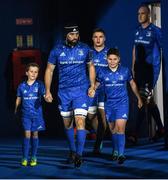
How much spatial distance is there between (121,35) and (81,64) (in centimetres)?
237

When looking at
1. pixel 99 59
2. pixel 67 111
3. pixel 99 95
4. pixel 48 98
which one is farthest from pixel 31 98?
pixel 99 59

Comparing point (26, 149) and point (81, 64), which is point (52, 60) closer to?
point (81, 64)

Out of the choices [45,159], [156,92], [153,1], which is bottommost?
[45,159]

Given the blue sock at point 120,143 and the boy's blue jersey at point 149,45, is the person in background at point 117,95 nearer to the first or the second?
the blue sock at point 120,143

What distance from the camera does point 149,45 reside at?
8.22 m

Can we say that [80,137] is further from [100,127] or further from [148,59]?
[148,59]

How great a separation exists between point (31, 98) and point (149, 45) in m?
2.08

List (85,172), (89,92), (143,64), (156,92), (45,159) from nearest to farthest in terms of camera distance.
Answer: (85,172)
(89,92)
(45,159)
(143,64)
(156,92)

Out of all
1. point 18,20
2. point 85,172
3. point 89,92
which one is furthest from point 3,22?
point 85,172

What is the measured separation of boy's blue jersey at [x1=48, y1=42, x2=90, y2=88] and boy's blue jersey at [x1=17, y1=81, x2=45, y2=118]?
0.34 m

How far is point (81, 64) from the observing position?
6.91m

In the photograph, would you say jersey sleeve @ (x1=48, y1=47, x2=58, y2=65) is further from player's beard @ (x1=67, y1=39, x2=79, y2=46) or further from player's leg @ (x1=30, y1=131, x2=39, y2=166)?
player's leg @ (x1=30, y1=131, x2=39, y2=166)

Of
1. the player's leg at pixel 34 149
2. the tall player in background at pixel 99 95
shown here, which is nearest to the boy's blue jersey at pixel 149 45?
the tall player in background at pixel 99 95

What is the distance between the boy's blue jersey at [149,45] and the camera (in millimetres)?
8172
